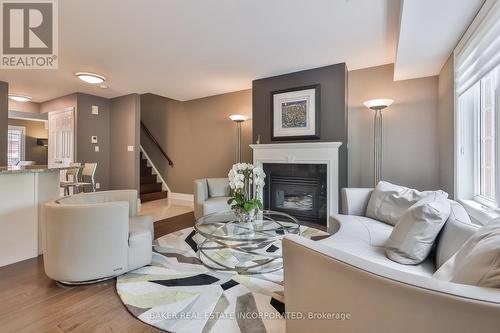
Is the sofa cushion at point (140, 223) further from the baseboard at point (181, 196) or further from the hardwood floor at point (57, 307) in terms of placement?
the baseboard at point (181, 196)

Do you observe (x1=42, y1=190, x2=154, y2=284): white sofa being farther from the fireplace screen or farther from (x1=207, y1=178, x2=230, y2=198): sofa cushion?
the fireplace screen

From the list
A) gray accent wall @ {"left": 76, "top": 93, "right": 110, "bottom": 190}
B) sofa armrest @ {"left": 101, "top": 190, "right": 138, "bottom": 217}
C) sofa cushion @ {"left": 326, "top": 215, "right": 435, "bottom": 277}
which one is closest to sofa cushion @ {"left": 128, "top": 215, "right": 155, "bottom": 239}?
sofa armrest @ {"left": 101, "top": 190, "right": 138, "bottom": 217}

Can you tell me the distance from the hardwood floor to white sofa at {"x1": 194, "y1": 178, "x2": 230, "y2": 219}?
5.31ft

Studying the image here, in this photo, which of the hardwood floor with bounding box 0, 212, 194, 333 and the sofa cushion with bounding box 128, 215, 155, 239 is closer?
the hardwood floor with bounding box 0, 212, 194, 333

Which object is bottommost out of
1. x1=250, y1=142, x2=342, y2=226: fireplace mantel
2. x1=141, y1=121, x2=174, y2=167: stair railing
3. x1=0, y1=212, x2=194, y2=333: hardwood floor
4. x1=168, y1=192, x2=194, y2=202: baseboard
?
x1=0, y1=212, x2=194, y2=333: hardwood floor

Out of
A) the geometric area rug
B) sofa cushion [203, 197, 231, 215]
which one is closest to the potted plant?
the geometric area rug

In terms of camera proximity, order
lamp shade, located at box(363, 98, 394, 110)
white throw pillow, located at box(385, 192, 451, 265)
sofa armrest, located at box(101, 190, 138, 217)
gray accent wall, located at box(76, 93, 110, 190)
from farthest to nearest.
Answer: gray accent wall, located at box(76, 93, 110, 190)
lamp shade, located at box(363, 98, 394, 110)
sofa armrest, located at box(101, 190, 138, 217)
white throw pillow, located at box(385, 192, 451, 265)

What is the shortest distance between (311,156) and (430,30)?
1.98m

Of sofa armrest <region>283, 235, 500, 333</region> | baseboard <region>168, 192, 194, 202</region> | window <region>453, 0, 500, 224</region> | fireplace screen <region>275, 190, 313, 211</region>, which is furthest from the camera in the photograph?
baseboard <region>168, 192, 194, 202</region>

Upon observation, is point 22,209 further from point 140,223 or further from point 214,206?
point 214,206

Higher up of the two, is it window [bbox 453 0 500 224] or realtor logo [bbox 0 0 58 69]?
realtor logo [bbox 0 0 58 69]

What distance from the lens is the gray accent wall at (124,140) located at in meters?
5.08

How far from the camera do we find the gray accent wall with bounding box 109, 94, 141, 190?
5078mm

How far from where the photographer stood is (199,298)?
67.7 inches
